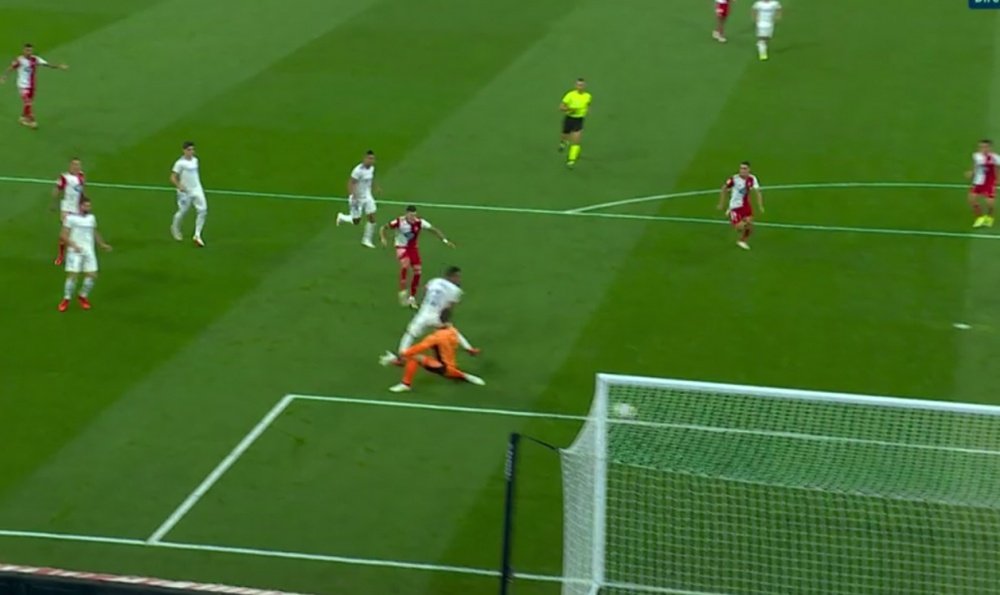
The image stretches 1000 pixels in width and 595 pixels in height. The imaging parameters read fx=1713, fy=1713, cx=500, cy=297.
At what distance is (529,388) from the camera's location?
2625 cm

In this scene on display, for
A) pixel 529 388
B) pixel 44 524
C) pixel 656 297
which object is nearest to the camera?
pixel 44 524

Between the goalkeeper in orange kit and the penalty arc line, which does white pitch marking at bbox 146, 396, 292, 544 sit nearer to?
the goalkeeper in orange kit

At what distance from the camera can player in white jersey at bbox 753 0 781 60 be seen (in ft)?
145

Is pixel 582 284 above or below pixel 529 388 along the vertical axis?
above

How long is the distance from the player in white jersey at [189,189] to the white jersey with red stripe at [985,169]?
14821mm

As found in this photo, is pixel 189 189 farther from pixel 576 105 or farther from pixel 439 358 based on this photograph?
pixel 576 105

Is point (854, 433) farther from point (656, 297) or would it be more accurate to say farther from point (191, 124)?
point (191, 124)

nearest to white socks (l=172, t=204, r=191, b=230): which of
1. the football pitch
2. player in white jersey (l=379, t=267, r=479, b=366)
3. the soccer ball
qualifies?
the football pitch

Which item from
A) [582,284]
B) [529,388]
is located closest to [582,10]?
[582,284]

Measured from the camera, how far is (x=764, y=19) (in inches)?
1748

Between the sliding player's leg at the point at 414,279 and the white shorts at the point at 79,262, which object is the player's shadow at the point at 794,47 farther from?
the white shorts at the point at 79,262

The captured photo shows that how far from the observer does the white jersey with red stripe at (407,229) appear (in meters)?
28.9

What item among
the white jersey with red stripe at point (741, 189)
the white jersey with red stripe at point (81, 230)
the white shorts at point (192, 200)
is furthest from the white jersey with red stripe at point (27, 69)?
the white jersey with red stripe at point (741, 189)

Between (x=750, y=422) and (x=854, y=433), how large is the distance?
54.3 inches
